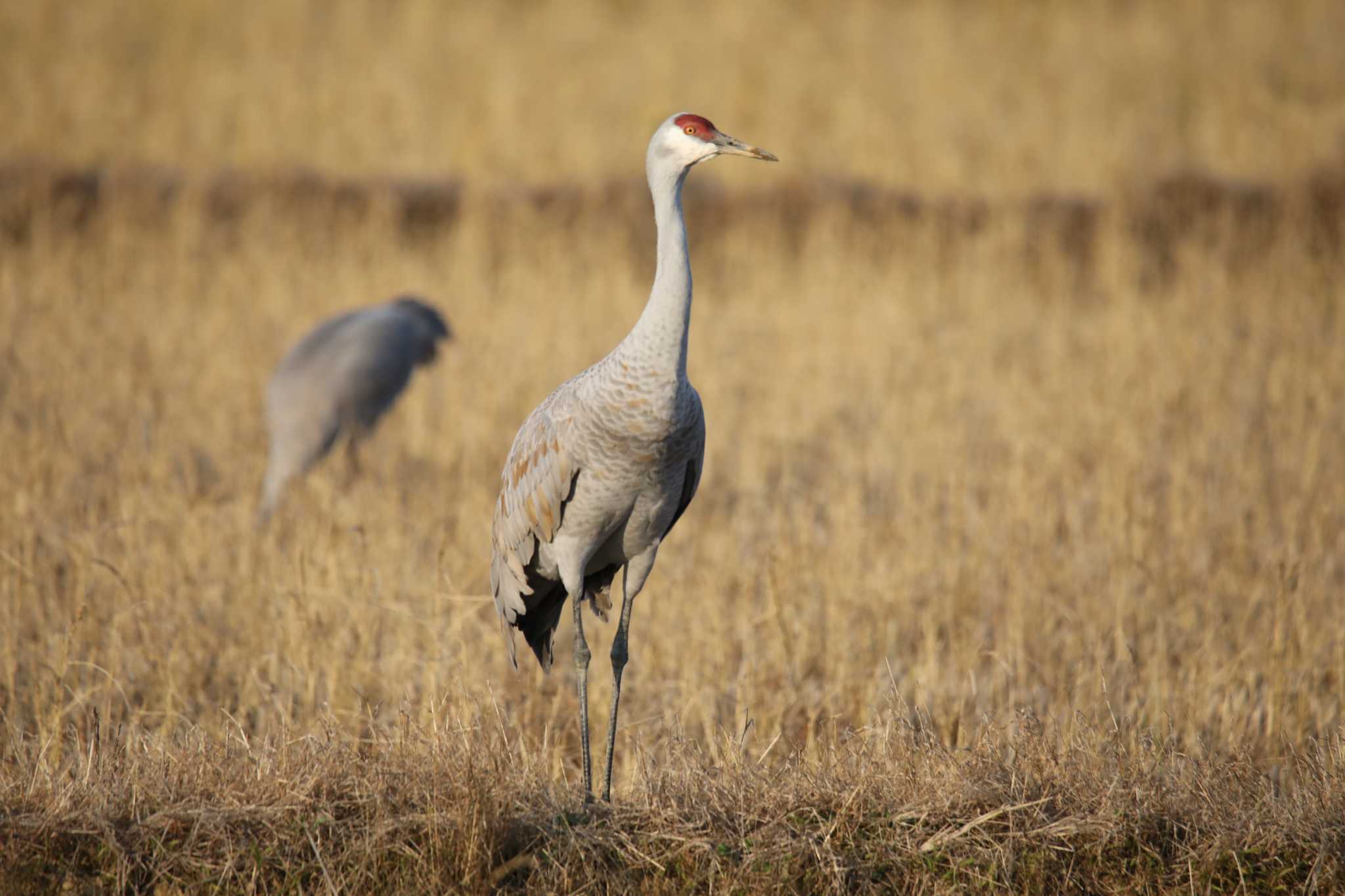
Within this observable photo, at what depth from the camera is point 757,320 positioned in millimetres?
10438

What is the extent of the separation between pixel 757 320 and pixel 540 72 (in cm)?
707

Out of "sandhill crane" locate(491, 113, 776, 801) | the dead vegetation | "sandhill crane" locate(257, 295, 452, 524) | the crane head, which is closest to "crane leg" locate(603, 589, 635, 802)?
"sandhill crane" locate(491, 113, 776, 801)

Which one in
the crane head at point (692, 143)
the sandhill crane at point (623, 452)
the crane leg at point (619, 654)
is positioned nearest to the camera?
the sandhill crane at point (623, 452)

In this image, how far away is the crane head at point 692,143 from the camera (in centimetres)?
369

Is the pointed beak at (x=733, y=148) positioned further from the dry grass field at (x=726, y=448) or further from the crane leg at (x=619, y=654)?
the dry grass field at (x=726, y=448)

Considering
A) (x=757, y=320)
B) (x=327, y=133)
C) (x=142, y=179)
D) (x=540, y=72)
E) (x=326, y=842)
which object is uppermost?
(x=540, y=72)

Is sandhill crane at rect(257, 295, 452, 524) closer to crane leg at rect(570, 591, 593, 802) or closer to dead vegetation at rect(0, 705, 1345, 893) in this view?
crane leg at rect(570, 591, 593, 802)

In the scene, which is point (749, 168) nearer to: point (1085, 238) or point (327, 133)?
point (1085, 238)

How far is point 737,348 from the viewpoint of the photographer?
9727 millimetres

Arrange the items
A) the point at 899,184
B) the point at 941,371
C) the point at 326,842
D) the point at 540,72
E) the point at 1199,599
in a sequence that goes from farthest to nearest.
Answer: the point at 540,72, the point at 899,184, the point at 941,371, the point at 1199,599, the point at 326,842

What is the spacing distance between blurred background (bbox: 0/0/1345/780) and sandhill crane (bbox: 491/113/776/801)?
1.67ft

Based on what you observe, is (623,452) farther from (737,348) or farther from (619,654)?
(737,348)

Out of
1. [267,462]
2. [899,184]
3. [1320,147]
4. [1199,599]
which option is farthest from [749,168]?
[1199,599]

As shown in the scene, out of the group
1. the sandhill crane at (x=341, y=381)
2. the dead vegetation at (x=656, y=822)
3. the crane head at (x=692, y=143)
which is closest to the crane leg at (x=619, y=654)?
the dead vegetation at (x=656, y=822)
